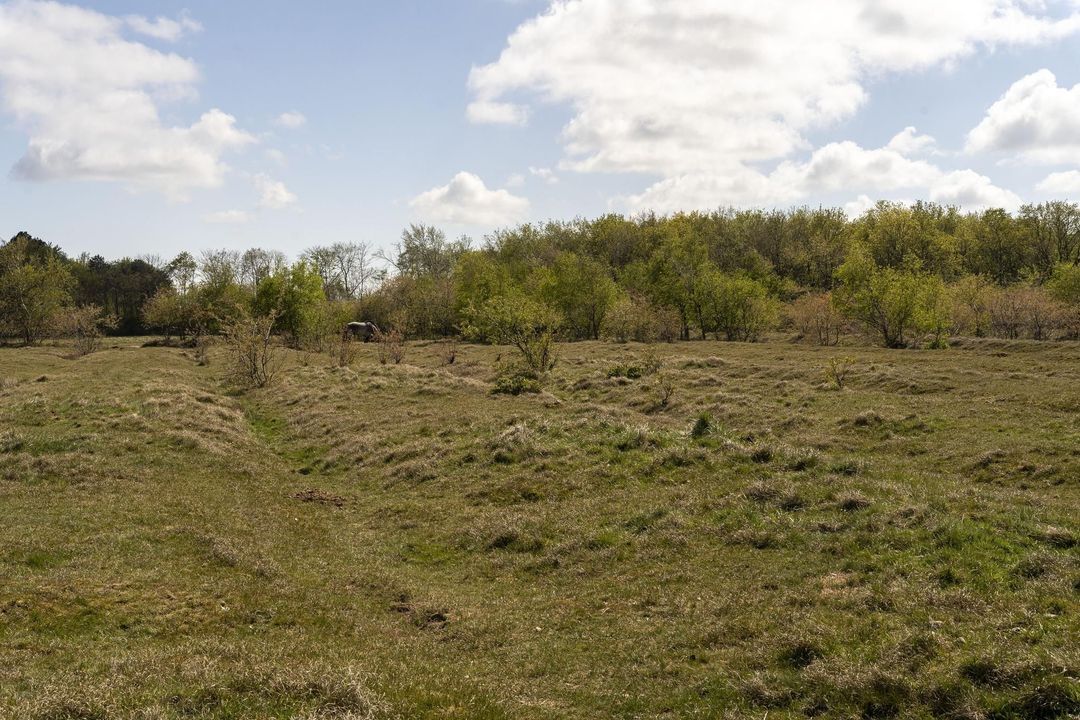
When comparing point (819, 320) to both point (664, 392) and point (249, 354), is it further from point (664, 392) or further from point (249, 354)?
point (249, 354)

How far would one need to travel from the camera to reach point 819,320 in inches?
3049

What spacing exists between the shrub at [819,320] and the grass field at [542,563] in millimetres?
41466

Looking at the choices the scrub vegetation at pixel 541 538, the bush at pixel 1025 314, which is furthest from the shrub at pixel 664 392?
the bush at pixel 1025 314

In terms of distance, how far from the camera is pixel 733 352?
68062 mm

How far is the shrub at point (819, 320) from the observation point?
253 ft

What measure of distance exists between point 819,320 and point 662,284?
87.1ft

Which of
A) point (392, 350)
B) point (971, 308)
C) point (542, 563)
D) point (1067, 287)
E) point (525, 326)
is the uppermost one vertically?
point (1067, 287)

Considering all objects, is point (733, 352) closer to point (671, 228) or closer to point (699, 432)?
point (699, 432)

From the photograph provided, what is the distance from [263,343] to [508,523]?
124ft

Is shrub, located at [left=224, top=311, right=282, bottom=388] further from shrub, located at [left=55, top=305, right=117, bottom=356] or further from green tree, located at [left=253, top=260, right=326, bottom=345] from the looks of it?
green tree, located at [left=253, top=260, right=326, bottom=345]

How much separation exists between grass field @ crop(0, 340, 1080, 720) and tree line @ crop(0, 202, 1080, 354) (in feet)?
81.2

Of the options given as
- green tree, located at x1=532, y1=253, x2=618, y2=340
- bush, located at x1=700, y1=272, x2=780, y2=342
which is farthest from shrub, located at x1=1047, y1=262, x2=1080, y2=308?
green tree, located at x1=532, y1=253, x2=618, y2=340

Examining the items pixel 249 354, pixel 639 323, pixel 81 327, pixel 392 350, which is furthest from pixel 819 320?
pixel 81 327

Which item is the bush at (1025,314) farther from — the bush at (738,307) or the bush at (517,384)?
the bush at (517,384)
